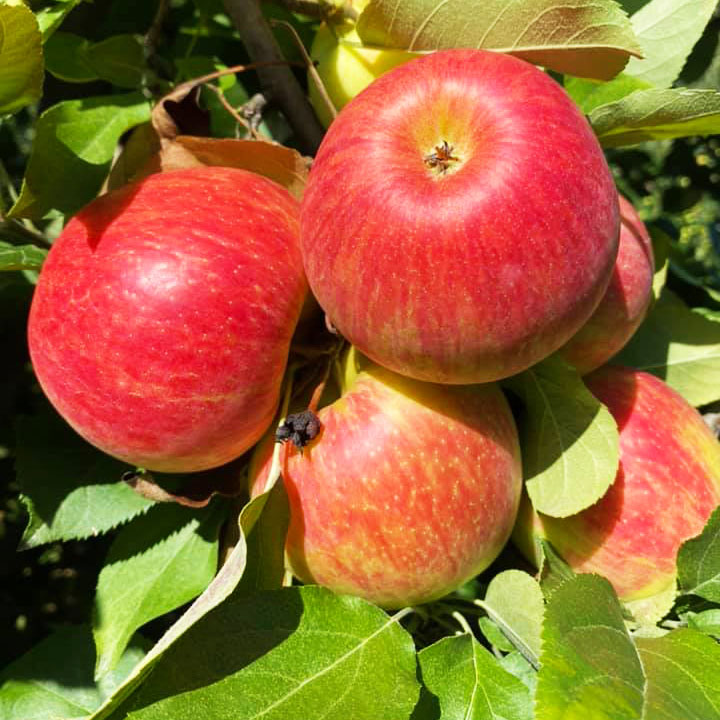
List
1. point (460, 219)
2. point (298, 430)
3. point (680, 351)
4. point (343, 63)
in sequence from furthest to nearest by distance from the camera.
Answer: point (680, 351) → point (343, 63) → point (298, 430) → point (460, 219)

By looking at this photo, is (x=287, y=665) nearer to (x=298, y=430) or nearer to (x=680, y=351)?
(x=298, y=430)

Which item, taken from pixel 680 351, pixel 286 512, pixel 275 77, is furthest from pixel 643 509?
pixel 275 77

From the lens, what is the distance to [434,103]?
79 cm

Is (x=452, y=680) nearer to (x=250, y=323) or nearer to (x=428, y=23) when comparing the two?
(x=250, y=323)

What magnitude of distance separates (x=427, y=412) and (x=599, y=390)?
288mm

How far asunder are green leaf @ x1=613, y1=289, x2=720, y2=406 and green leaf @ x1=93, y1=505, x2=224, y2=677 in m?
0.60

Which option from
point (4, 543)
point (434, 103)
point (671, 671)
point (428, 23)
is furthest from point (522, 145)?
point (4, 543)

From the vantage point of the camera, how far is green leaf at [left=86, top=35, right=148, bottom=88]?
3.31 ft

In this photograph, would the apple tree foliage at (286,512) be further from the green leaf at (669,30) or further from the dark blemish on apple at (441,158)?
the dark blemish on apple at (441,158)

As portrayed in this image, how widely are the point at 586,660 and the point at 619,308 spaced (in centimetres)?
42

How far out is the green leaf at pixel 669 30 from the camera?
1.08 meters

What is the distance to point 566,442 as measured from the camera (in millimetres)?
939

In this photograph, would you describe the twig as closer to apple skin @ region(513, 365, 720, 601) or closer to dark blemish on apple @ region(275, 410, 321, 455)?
dark blemish on apple @ region(275, 410, 321, 455)

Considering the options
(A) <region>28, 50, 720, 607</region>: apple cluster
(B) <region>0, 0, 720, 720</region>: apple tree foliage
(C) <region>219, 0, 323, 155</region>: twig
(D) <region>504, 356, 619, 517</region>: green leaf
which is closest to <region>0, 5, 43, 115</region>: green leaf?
(B) <region>0, 0, 720, 720</region>: apple tree foliage
